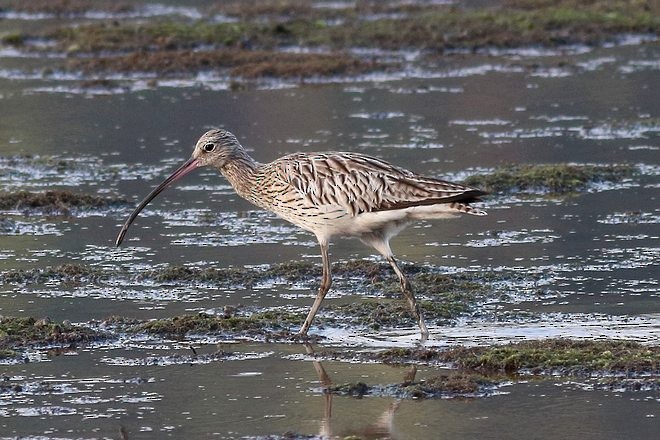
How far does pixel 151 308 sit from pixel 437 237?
10.0ft

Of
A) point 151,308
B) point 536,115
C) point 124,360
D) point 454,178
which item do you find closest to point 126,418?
point 124,360

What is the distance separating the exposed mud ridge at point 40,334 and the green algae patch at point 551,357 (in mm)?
1869

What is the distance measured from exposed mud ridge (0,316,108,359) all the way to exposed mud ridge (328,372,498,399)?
1.89 metres

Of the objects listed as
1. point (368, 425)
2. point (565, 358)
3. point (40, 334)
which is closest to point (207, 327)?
point (40, 334)

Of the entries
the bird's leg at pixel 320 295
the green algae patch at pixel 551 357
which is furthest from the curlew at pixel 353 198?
the green algae patch at pixel 551 357

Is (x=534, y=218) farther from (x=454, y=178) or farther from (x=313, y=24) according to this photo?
(x=313, y=24)

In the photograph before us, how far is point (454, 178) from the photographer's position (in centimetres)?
1449

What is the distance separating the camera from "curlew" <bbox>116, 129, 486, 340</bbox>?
9.53 meters

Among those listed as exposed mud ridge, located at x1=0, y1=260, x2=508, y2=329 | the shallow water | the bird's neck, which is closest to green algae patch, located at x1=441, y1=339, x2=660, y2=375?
the shallow water

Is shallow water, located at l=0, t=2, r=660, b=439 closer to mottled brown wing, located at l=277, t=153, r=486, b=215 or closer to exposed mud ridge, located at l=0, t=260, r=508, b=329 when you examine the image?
exposed mud ridge, located at l=0, t=260, r=508, b=329

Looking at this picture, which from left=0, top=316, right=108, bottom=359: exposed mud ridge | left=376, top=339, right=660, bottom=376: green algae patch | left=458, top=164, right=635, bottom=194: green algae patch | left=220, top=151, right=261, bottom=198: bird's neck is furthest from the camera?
left=458, top=164, right=635, bottom=194: green algae patch

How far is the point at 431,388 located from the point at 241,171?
8.80ft

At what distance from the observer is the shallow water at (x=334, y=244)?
26.0ft

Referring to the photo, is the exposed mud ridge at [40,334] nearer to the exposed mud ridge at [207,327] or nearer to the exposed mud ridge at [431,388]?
the exposed mud ridge at [207,327]
